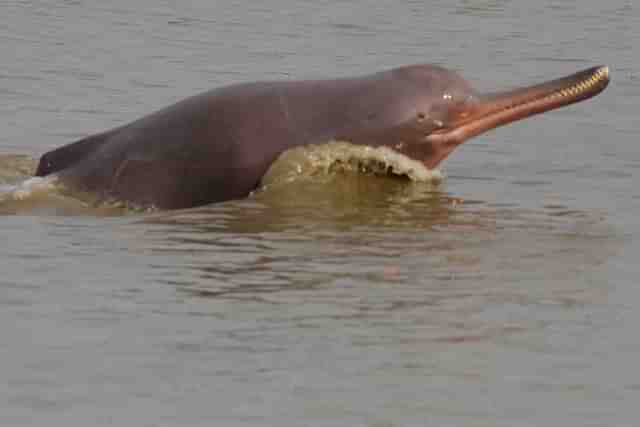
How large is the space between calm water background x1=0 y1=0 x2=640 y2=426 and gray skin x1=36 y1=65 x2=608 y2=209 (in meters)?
0.26

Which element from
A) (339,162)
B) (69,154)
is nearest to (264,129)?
(339,162)

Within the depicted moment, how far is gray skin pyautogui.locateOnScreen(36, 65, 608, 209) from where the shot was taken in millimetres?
11703

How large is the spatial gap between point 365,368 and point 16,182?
5275mm

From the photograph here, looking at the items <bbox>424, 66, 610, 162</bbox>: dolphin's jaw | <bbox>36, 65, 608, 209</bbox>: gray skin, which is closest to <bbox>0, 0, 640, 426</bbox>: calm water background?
<bbox>36, 65, 608, 209</bbox>: gray skin

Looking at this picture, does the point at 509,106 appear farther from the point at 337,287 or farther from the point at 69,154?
the point at 337,287

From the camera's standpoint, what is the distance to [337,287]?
9469 mm

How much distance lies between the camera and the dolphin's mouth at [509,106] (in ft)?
40.1

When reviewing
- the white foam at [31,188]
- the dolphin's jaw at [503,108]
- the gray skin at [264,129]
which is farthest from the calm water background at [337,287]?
the white foam at [31,188]

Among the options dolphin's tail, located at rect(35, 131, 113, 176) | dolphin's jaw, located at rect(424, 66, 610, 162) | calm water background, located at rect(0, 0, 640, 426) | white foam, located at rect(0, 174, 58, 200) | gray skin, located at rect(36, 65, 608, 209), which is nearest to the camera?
calm water background, located at rect(0, 0, 640, 426)

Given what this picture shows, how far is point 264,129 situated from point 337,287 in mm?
2488

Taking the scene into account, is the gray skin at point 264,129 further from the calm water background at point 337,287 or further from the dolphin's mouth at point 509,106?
the calm water background at point 337,287

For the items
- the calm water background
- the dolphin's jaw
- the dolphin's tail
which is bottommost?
the calm water background

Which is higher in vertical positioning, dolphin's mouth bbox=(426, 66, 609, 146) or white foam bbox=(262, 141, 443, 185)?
dolphin's mouth bbox=(426, 66, 609, 146)

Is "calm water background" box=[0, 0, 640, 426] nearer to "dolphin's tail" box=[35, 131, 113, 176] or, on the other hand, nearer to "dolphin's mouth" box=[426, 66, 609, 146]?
"dolphin's mouth" box=[426, 66, 609, 146]
